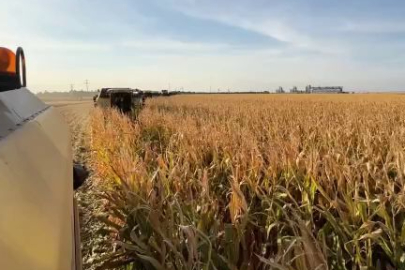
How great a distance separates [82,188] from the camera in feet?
17.7

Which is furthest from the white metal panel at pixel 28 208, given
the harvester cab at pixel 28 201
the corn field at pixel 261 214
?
the corn field at pixel 261 214

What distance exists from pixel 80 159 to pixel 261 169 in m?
5.10

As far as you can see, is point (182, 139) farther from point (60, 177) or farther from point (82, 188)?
point (60, 177)

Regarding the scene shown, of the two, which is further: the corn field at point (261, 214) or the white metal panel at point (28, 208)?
the corn field at point (261, 214)

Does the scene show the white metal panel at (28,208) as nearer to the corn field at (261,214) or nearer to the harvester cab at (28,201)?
the harvester cab at (28,201)

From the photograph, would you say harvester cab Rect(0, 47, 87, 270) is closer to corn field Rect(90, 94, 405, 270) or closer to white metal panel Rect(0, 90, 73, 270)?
white metal panel Rect(0, 90, 73, 270)

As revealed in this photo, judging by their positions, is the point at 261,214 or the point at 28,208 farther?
the point at 261,214

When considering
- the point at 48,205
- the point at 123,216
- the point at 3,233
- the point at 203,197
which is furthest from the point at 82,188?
the point at 3,233

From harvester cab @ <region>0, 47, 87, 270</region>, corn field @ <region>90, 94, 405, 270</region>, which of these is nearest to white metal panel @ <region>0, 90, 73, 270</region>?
harvester cab @ <region>0, 47, 87, 270</region>

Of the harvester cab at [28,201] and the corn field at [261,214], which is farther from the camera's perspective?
the corn field at [261,214]

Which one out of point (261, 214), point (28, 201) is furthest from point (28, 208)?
point (261, 214)

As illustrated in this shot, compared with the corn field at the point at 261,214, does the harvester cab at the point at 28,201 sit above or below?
above

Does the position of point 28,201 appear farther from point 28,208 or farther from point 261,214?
point 261,214

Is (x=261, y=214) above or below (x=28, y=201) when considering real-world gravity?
below
